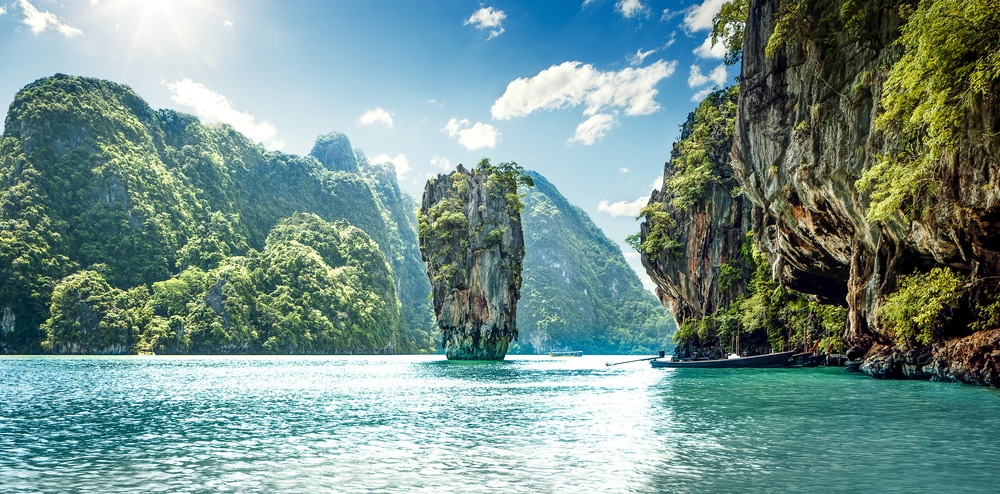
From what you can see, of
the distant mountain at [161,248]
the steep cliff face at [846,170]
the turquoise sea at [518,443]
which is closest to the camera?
the turquoise sea at [518,443]

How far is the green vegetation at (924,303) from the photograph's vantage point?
66.4 feet

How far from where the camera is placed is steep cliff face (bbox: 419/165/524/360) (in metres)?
69.0

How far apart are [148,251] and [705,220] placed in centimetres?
10611

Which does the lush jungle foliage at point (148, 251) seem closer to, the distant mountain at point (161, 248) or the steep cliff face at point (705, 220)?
the distant mountain at point (161, 248)

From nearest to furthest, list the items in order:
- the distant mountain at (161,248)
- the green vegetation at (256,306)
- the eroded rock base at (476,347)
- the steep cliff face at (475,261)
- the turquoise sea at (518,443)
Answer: the turquoise sea at (518,443) < the steep cliff face at (475,261) < the eroded rock base at (476,347) < the green vegetation at (256,306) < the distant mountain at (161,248)

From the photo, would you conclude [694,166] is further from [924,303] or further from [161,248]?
[161,248]

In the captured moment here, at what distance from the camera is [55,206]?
110 m

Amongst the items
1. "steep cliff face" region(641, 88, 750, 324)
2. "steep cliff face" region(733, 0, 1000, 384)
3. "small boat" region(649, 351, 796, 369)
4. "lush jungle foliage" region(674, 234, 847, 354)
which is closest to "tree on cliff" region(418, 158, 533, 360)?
"steep cliff face" region(641, 88, 750, 324)

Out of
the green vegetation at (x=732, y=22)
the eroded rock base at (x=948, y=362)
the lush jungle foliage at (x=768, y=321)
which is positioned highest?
the green vegetation at (x=732, y=22)

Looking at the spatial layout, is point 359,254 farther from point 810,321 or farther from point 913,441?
point 913,441

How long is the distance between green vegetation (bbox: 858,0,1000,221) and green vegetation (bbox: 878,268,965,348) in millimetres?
3146

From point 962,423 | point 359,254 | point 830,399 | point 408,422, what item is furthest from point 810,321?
point 359,254

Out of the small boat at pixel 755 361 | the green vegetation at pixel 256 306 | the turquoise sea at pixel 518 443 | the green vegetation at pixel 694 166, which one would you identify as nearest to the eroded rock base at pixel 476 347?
the green vegetation at pixel 694 166

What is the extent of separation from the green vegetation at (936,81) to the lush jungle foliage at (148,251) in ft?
317
